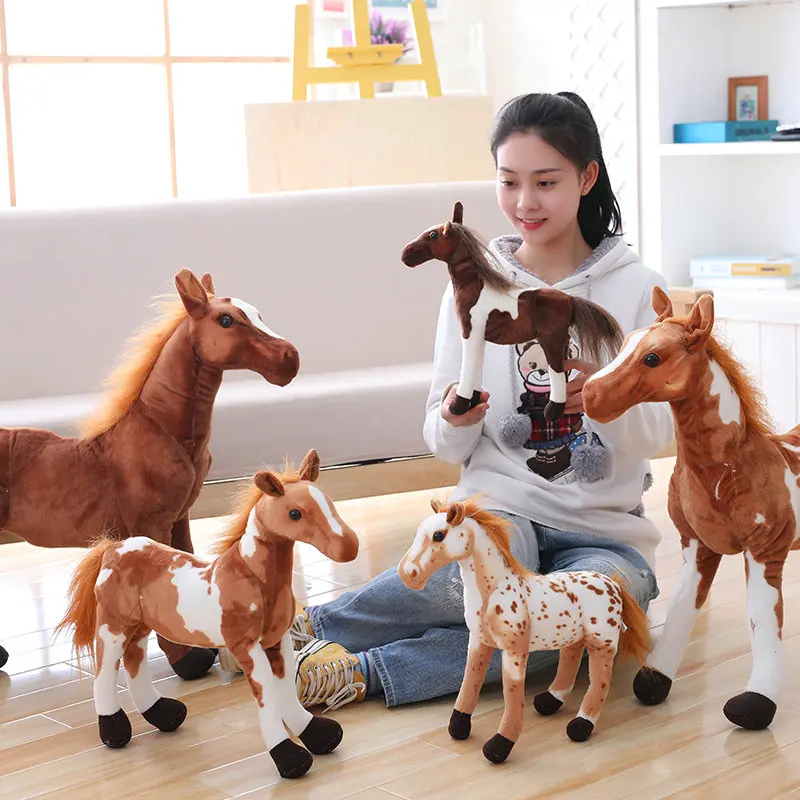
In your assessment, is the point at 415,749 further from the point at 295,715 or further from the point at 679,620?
the point at 679,620

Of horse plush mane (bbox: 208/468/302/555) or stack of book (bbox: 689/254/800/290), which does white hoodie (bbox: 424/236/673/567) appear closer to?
horse plush mane (bbox: 208/468/302/555)

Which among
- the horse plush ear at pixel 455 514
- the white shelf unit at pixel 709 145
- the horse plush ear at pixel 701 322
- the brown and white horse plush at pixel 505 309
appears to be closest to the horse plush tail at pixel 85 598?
the horse plush ear at pixel 455 514

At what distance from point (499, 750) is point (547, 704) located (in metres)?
0.18

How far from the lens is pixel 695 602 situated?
1723 millimetres

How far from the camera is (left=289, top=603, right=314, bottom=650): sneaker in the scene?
6.22ft

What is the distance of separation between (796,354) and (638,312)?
1585 millimetres

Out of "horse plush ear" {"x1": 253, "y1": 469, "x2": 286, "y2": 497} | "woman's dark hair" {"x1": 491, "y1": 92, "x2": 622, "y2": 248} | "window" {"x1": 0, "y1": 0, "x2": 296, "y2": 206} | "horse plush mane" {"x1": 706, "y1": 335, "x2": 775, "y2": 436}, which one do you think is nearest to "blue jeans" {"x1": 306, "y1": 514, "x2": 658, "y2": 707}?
"horse plush mane" {"x1": 706, "y1": 335, "x2": 775, "y2": 436}

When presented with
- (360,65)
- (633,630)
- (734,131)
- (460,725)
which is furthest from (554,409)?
(360,65)

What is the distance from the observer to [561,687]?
1698 mm

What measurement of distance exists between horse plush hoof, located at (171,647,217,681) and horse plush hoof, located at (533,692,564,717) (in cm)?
52

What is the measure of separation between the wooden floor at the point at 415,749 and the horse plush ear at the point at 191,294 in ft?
1.86

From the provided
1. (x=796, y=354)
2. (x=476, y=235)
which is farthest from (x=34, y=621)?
(x=796, y=354)

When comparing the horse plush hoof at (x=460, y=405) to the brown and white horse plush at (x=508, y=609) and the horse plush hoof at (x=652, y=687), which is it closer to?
the brown and white horse plush at (x=508, y=609)

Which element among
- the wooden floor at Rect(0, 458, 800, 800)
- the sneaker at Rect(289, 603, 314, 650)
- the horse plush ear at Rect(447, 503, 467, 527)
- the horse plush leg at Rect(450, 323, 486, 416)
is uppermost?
the horse plush leg at Rect(450, 323, 486, 416)
